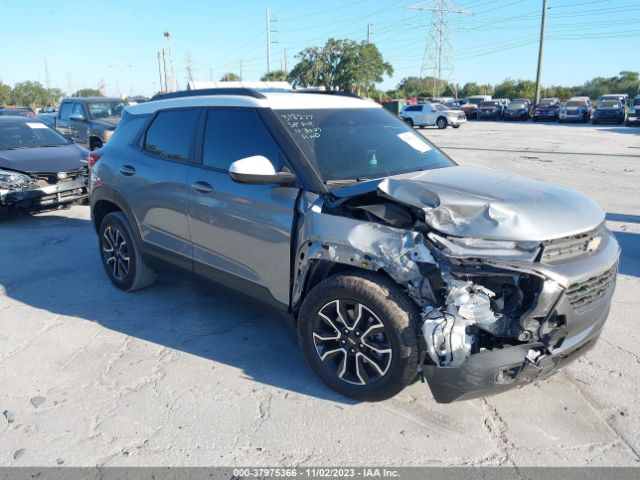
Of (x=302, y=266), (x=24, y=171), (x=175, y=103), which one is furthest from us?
(x=24, y=171)

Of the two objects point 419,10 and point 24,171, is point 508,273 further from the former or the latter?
point 419,10

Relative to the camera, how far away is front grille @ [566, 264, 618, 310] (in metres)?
2.79

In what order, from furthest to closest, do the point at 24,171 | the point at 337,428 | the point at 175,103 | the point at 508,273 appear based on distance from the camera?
the point at 24,171 < the point at 175,103 < the point at 337,428 < the point at 508,273

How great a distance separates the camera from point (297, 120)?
3.81 meters

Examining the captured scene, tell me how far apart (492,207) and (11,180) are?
7.77 metres

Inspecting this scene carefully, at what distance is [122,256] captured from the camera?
5219 millimetres

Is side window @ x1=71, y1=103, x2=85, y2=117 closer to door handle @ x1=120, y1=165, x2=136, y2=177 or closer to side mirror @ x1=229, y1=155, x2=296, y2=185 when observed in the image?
door handle @ x1=120, y1=165, x2=136, y2=177

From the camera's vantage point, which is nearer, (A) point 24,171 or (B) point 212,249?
(B) point 212,249

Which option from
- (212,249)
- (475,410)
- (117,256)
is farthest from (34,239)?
(475,410)

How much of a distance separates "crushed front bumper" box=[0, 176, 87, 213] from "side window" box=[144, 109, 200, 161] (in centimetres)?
442

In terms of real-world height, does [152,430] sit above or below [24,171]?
below

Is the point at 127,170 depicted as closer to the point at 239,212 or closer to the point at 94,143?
the point at 239,212

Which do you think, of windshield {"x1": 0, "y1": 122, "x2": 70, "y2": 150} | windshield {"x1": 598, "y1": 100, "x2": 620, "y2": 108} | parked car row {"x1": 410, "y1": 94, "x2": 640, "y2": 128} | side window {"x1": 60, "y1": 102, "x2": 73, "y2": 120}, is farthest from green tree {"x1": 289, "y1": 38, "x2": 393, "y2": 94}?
windshield {"x1": 0, "y1": 122, "x2": 70, "y2": 150}

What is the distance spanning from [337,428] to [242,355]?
3.77 feet
